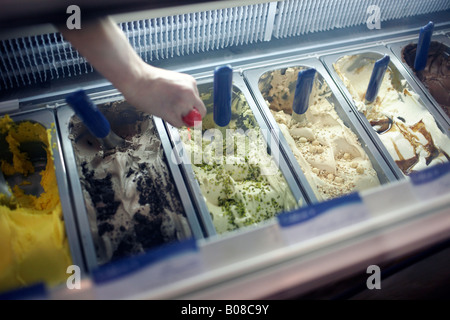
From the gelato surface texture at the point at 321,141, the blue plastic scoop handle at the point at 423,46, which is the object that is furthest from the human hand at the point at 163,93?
the blue plastic scoop handle at the point at 423,46

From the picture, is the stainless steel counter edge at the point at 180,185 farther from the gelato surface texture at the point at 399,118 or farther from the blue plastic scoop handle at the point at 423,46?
the blue plastic scoop handle at the point at 423,46

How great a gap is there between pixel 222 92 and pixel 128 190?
534mm

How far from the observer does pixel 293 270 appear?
970mm

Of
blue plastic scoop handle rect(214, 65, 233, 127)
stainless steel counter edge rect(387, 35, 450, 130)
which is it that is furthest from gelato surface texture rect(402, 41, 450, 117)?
blue plastic scoop handle rect(214, 65, 233, 127)

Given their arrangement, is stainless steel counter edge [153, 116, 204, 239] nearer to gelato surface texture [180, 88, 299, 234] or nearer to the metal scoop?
gelato surface texture [180, 88, 299, 234]

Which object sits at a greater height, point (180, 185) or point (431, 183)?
point (180, 185)

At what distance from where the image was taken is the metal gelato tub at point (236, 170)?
1429mm

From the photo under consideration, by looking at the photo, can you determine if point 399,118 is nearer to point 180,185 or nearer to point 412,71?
point 412,71

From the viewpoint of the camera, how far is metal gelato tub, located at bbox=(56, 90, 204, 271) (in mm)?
1250

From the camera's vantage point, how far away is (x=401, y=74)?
1849mm

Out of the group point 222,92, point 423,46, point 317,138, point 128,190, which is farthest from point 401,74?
point 128,190

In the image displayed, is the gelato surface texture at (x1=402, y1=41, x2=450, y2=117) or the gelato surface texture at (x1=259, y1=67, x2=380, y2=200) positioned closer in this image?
the gelato surface texture at (x1=259, y1=67, x2=380, y2=200)
